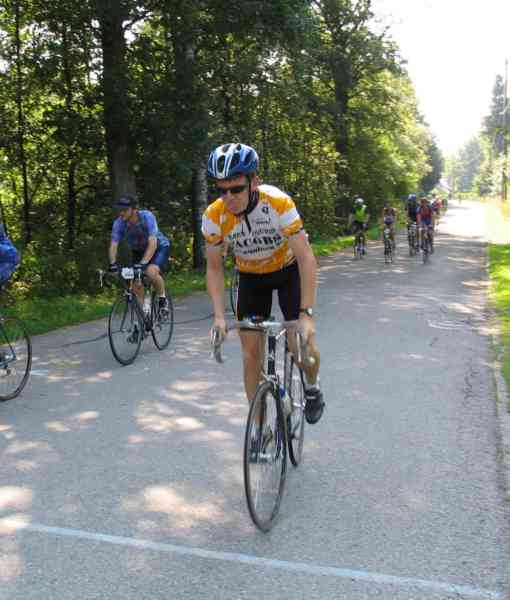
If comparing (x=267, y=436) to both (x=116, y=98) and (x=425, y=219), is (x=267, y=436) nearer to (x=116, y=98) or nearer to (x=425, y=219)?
(x=116, y=98)

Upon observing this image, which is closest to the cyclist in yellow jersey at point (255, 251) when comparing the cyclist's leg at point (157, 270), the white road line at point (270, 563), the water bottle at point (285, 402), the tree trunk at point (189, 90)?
the water bottle at point (285, 402)

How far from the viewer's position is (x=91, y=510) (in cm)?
430

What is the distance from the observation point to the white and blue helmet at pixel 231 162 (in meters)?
4.03

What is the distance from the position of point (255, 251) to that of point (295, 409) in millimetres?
1139

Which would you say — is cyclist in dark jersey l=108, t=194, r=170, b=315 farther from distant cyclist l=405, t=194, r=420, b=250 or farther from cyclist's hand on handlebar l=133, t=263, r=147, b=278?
distant cyclist l=405, t=194, r=420, b=250

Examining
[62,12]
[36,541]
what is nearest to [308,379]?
[36,541]

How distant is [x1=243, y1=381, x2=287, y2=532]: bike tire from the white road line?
284mm

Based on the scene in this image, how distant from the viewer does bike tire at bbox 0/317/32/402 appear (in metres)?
6.95

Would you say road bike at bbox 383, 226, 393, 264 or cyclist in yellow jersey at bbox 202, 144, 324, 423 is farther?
road bike at bbox 383, 226, 393, 264

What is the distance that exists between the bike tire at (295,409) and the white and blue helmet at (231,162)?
1.42 metres

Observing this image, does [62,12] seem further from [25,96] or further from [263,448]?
[263,448]

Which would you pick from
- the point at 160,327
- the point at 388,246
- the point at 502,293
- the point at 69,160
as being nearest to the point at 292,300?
the point at 160,327

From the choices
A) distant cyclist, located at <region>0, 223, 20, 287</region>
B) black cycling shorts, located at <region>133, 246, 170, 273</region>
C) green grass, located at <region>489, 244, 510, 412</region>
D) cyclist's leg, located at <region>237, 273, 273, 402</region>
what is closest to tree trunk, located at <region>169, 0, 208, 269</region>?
green grass, located at <region>489, 244, 510, 412</region>

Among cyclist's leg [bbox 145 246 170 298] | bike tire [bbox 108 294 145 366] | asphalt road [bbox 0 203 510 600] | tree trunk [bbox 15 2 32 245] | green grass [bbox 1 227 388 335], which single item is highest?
tree trunk [bbox 15 2 32 245]
